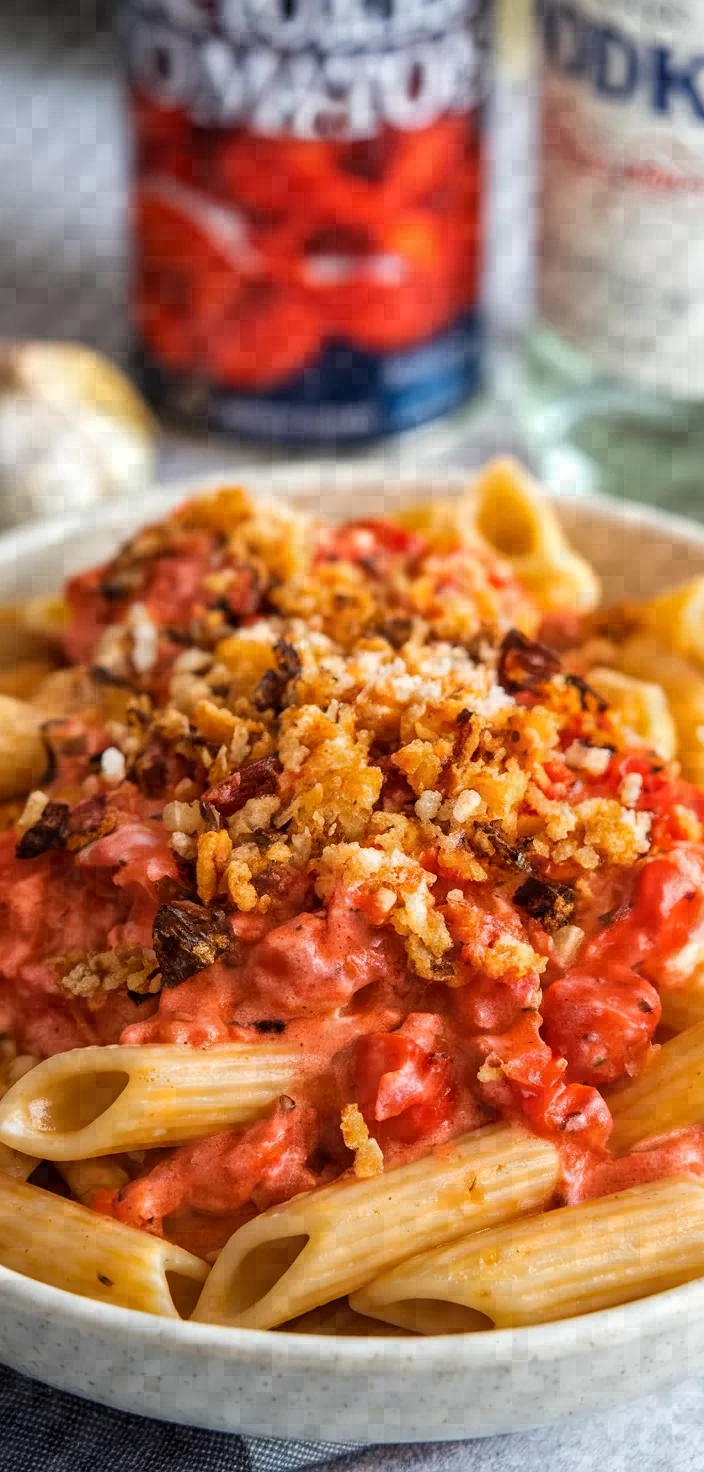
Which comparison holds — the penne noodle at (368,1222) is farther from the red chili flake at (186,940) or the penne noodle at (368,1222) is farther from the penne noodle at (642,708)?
the penne noodle at (642,708)

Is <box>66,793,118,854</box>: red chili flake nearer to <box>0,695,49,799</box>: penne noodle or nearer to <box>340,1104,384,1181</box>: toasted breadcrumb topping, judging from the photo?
<box>0,695,49,799</box>: penne noodle

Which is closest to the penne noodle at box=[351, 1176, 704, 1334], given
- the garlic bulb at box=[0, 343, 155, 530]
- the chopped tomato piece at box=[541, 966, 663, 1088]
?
the chopped tomato piece at box=[541, 966, 663, 1088]

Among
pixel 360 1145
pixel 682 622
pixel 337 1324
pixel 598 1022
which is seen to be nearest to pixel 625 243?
pixel 682 622

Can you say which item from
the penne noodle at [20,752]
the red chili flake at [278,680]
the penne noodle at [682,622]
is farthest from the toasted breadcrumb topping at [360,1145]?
the penne noodle at [682,622]

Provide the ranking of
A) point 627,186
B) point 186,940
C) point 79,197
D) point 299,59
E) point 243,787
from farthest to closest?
point 79,197, point 299,59, point 627,186, point 243,787, point 186,940

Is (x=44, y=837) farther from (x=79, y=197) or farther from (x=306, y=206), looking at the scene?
(x=79, y=197)
